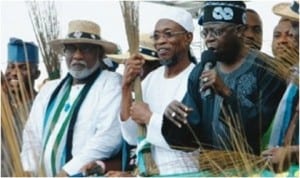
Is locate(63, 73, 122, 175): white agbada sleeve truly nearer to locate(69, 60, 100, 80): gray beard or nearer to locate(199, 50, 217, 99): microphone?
locate(69, 60, 100, 80): gray beard

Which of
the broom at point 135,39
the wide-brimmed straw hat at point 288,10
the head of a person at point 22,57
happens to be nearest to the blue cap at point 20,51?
the head of a person at point 22,57

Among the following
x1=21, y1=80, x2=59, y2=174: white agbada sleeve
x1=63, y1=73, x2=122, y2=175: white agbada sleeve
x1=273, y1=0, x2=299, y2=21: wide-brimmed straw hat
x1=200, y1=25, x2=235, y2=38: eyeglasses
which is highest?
x1=273, y1=0, x2=299, y2=21: wide-brimmed straw hat

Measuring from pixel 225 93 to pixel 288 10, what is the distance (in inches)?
19.2

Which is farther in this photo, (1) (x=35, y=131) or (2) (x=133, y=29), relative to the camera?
(2) (x=133, y=29)

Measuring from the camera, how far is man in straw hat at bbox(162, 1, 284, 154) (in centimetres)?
378

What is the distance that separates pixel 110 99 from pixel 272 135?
0.99 m

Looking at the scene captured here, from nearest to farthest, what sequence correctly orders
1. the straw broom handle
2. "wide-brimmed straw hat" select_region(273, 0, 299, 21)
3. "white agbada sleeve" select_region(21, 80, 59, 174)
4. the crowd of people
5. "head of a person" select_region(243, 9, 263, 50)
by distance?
1. "white agbada sleeve" select_region(21, 80, 59, 174)
2. the crowd of people
3. "wide-brimmed straw hat" select_region(273, 0, 299, 21)
4. "head of a person" select_region(243, 9, 263, 50)
5. the straw broom handle

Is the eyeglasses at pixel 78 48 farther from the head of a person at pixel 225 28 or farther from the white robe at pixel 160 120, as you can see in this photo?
the head of a person at pixel 225 28

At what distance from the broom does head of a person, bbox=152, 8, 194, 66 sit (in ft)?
0.31

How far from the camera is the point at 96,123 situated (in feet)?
14.5

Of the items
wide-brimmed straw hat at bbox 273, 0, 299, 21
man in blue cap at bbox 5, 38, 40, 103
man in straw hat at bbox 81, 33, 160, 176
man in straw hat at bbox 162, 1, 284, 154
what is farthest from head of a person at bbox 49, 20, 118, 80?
wide-brimmed straw hat at bbox 273, 0, 299, 21

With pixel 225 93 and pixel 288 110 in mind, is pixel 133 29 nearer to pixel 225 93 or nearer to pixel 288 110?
pixel 225 93

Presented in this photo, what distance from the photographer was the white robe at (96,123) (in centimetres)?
432

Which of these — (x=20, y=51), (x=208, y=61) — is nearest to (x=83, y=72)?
(x=20, y=51)
